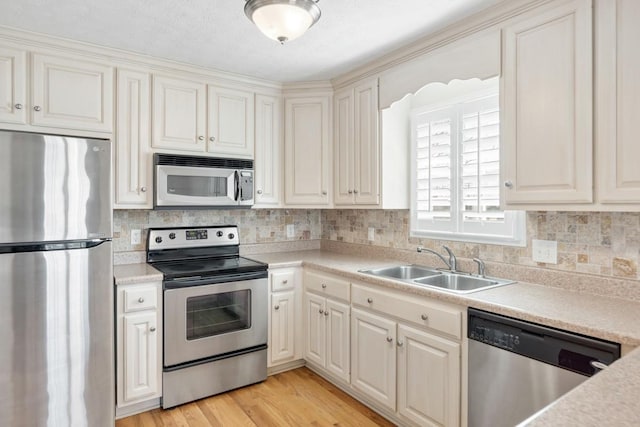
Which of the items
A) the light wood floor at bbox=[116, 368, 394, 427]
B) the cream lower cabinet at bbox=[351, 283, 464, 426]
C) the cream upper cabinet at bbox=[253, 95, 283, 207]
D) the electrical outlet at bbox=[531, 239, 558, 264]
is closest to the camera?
the cream lower cabinet at bbox=[351, 283, 464, 426]

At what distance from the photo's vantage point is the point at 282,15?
1561 millimetres

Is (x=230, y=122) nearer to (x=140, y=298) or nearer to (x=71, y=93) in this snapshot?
(x=71, y=93)

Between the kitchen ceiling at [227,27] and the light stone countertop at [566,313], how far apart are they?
146 centimetres

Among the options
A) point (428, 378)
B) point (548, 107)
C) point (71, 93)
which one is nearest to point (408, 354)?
point (428, 378)

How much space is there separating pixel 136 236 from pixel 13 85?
120 cm

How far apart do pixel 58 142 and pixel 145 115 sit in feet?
2.73

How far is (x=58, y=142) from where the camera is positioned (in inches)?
77.2

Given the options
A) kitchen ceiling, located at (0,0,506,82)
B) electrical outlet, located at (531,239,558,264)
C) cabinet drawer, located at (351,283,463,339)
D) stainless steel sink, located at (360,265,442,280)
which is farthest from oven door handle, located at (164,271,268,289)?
electrical outlet, located at (531,239,558,264)

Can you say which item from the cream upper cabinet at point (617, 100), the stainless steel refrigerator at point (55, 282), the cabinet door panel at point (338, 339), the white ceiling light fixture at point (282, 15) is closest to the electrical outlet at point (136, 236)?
the stainless steel refrigerator at point (55, 282)

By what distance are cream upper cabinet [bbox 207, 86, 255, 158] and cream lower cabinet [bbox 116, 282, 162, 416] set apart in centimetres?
115

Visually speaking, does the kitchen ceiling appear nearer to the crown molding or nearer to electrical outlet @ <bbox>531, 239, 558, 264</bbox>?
the crown molding

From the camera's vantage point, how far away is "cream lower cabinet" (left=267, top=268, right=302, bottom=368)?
9.62ft

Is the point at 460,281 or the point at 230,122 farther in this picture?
the point at 230,122

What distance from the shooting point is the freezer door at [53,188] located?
184 centimetres
